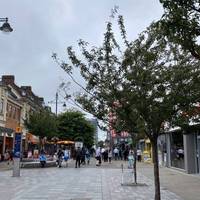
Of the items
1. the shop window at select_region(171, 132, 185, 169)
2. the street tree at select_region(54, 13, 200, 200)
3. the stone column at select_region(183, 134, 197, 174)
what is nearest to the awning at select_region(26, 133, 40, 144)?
the shop window at select_region(171, 132, 185, 169)

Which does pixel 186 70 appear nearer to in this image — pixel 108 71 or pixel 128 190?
pixel 108 71

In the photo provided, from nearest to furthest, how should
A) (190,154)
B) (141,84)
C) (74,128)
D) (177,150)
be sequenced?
(141,84), (190,154), (177,150), (74,128)

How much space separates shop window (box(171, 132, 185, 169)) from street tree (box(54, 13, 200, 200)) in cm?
1785

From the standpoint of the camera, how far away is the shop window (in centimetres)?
2972

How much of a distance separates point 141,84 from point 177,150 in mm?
20939

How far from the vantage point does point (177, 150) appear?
1234 inches

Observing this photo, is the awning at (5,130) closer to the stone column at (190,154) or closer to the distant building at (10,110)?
the distant building at (10,110)

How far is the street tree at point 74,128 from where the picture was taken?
72688 millimetres

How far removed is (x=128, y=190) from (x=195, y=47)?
11.3 metres

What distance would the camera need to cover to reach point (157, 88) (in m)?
11.4

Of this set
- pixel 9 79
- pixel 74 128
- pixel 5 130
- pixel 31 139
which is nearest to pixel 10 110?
pixel 5 130

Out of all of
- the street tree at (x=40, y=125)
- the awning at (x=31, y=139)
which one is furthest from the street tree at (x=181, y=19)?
the awning at (x=31, y=139)

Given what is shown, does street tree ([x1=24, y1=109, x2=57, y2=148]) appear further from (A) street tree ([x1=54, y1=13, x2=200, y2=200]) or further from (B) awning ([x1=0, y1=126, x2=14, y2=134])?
(A) street tree ([x1=54, y1=13, x2=200, y2=200])

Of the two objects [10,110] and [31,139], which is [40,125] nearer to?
[10,110]
